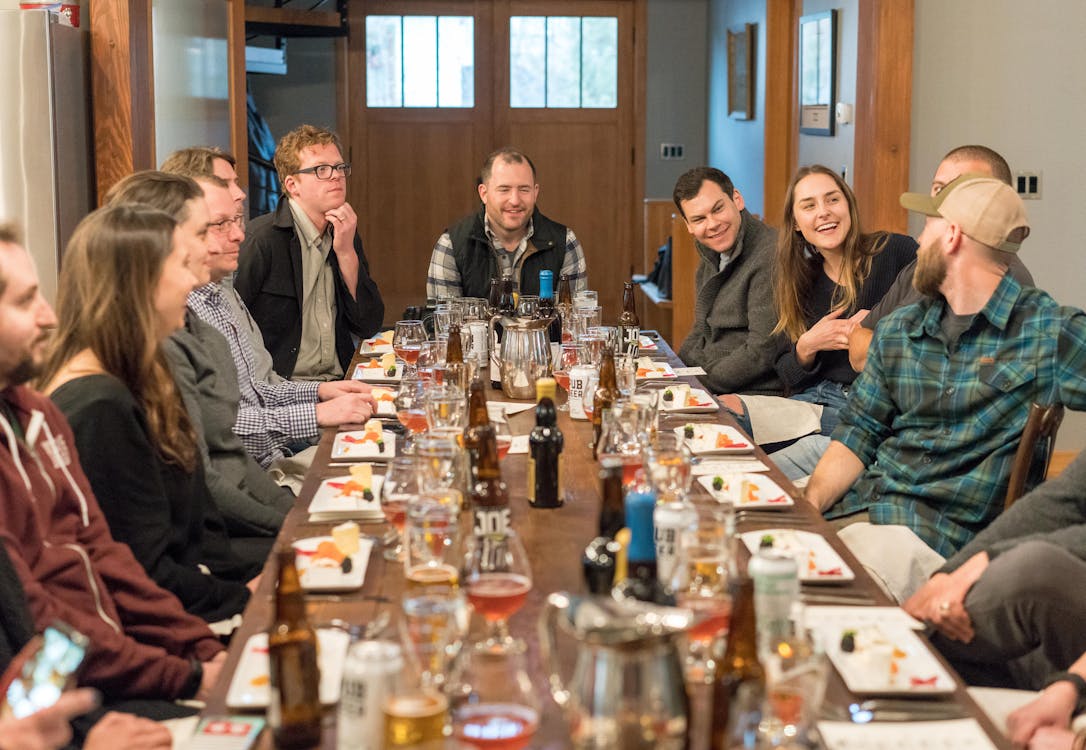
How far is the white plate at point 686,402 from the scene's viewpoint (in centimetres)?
330

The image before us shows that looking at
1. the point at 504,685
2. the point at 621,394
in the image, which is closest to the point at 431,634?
the point at 504,685

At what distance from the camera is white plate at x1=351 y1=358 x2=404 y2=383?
382cm

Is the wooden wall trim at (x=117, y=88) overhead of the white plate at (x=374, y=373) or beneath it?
overhead

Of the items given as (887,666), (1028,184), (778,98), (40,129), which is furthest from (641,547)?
(778,98)

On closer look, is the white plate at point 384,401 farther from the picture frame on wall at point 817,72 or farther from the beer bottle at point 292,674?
the picture frame on wall at point 817,72

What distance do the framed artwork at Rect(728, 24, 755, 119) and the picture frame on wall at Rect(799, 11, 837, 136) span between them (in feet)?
3.92

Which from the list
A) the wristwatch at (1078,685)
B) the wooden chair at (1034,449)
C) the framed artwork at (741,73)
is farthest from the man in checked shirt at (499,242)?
the framed artwork at (741,73)

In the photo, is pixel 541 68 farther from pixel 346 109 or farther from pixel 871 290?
pixel 871 290

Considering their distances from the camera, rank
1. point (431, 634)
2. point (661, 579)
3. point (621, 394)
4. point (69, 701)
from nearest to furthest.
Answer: point (69, 701), point (431, 634), point (661, 579), point (621, 394)

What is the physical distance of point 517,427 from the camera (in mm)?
3082

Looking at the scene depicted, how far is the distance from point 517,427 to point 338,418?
48 centimetres

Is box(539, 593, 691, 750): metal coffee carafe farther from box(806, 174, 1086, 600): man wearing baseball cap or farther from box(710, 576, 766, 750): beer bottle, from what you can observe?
box(806, 174, 1086, 600): man wearing baseball cap

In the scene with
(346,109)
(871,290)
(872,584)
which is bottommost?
(872,584)

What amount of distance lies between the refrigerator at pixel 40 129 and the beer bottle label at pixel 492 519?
2562 mm
